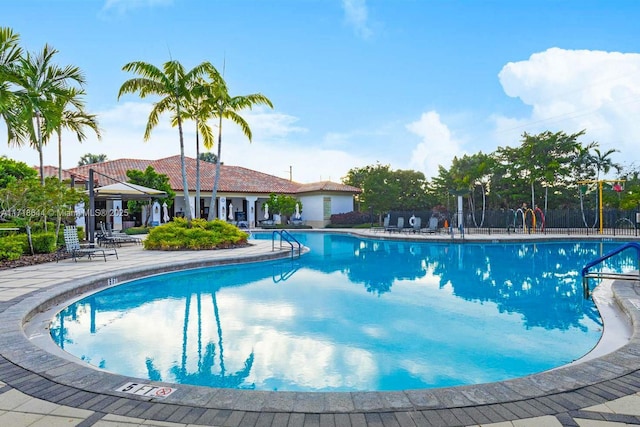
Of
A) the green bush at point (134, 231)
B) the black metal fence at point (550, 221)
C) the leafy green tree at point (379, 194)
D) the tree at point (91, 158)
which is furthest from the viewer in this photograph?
the tree at point (91, 158)

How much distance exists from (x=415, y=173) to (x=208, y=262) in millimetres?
26960

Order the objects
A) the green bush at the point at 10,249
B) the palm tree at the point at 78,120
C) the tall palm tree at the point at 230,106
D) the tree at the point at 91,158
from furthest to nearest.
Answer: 1. the tree at the point at 91,158
2. the palm tree at the point at 78,120
3. the tall palm tree at the point at 230,106
4. the green bush at the point at 10,249

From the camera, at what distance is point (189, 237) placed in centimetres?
1455

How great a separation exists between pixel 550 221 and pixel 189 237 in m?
21.4

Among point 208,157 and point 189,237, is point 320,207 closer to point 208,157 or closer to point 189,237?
point 189,237

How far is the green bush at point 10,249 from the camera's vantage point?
10148 millimetres

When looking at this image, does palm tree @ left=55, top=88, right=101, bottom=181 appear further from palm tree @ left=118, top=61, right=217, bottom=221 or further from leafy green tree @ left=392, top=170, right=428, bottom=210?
leafy green tree @ left=392, top=170, right=428, bottom=210

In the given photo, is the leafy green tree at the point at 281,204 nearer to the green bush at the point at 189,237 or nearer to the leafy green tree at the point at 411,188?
the leafy green tree at the point at 411,188

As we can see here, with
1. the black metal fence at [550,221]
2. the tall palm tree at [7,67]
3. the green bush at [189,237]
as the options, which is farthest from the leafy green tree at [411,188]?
the tall palm tree at [7,67]

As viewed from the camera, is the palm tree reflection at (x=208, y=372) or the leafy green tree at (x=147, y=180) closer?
the palm tree reflection at (x=208, y=372)

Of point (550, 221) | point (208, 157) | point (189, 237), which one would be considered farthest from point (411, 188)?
point (208, 157)

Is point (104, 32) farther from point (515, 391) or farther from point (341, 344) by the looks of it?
point (515, 391)

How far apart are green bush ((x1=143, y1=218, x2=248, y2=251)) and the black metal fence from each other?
11.5 meters

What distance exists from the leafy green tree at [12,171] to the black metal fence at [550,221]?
799 inches
